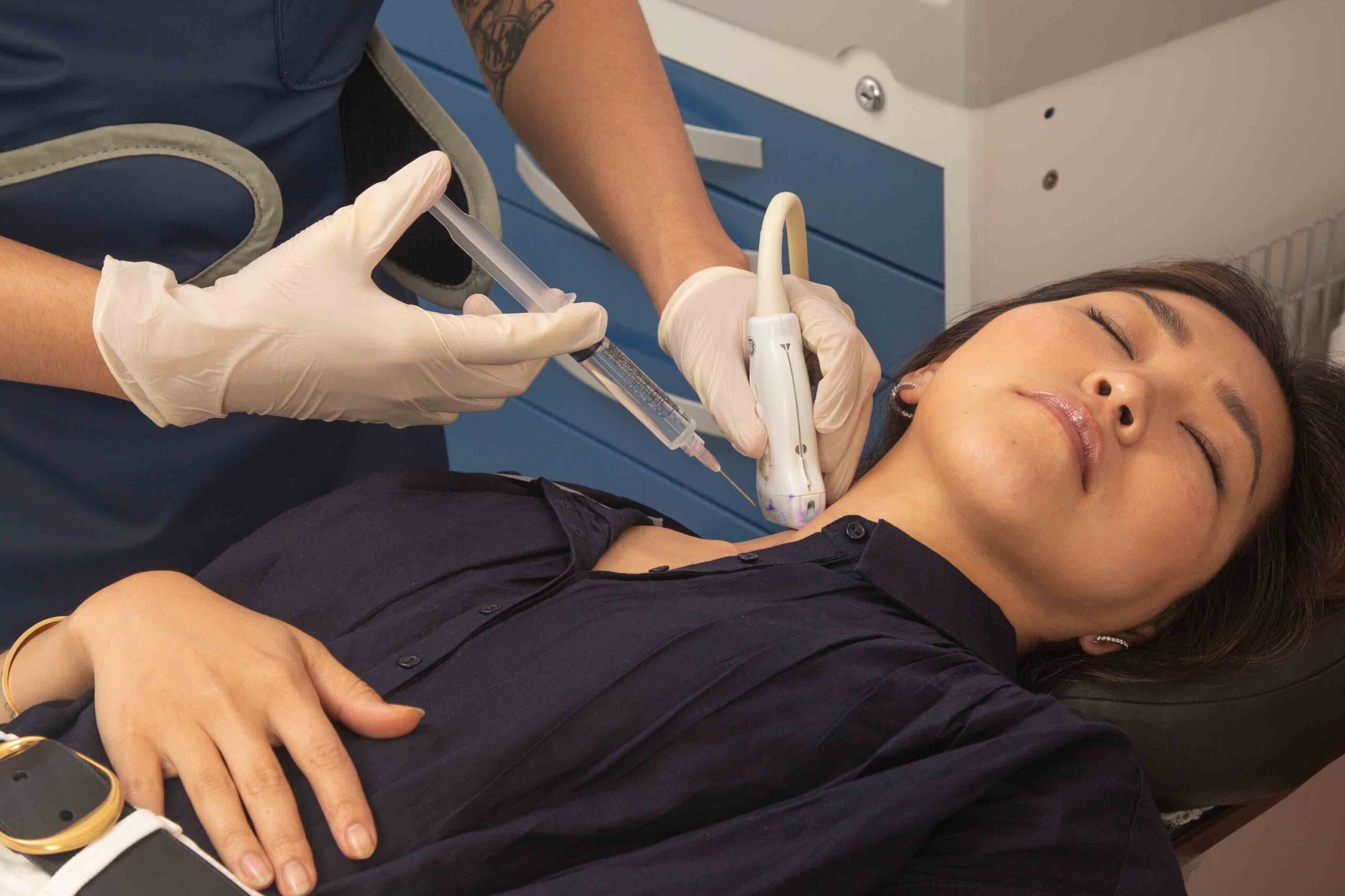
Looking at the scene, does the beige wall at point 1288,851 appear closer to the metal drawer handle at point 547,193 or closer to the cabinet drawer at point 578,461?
the cabinet drawer at point 578,461

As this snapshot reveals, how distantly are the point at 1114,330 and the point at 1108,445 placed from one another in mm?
166

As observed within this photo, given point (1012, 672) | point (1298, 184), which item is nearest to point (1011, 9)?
point (1298, 184)

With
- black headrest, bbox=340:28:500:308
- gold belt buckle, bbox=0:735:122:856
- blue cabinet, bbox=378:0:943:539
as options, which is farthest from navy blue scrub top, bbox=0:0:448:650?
blue cabinet, bbox=378:0:943:539

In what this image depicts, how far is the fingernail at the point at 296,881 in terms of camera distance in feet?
2.76

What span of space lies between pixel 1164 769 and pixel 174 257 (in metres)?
1.08

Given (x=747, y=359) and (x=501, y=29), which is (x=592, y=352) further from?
A: (x=501, y=29)

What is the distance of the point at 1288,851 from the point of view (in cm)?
135

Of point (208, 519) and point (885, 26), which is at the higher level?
point (885, 26)

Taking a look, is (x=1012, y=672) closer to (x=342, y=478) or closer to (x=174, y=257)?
(x=342, y=478)

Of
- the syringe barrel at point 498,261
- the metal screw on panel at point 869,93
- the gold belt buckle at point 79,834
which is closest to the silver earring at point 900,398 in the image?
the metal screw on panel at point 869,93

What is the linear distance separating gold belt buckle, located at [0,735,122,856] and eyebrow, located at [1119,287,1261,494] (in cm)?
105

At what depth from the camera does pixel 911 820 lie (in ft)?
3.00

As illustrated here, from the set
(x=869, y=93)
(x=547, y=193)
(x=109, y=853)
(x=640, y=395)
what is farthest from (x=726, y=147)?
(x=109, y=853)

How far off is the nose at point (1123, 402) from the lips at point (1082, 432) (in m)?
0.01
